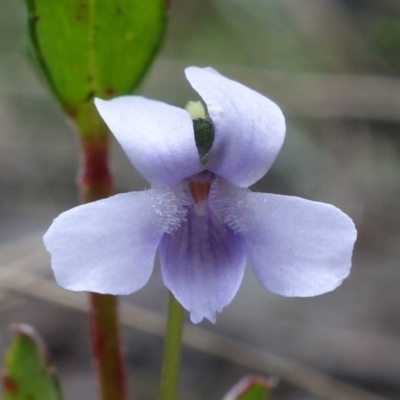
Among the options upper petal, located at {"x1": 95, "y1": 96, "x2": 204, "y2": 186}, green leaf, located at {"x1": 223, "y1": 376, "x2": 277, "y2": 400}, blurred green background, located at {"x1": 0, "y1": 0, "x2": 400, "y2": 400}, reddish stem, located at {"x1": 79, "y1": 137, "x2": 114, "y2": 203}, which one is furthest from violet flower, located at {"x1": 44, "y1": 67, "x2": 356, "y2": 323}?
blurred green background, located at {"x1": 0, "y1": 0, "x2": 400, "y2": 400}

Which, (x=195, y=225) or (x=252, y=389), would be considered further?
(x=252, y=389)

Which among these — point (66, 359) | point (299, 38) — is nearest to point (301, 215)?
point (66, 359)

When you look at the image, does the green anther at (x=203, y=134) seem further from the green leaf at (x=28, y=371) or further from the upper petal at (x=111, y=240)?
the green leaf at (x=28, y=371)

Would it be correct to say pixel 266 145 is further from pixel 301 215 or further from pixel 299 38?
pixel 299 38

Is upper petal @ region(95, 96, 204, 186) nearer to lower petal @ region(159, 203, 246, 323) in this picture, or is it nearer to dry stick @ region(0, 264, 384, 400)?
lower petal @ region(159, 203, 246, 323)

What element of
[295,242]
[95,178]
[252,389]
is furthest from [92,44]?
[252,389]

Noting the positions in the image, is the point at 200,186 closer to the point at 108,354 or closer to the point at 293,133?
the point at 108,354
